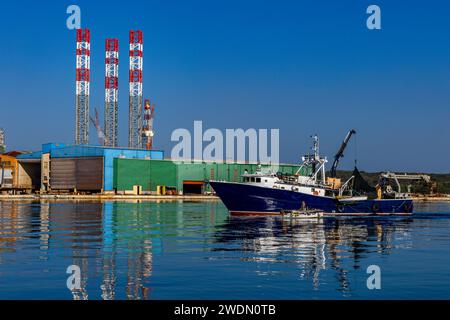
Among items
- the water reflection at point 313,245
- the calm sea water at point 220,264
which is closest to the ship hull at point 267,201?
the water reflection at point 313,245

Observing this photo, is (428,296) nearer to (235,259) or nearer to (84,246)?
(235,259)

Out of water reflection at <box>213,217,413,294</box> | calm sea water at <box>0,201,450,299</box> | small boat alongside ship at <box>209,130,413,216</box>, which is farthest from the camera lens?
small boat alongside ship at <box>209,130,413,216</box>

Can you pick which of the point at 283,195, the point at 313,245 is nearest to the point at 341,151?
the point at 283,195

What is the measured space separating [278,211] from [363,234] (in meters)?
29.3

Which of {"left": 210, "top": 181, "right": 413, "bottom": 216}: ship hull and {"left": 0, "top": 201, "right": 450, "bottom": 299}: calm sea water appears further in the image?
{"left": 210, "top": 181, "right": 413, "bottom": 216}: ship hull

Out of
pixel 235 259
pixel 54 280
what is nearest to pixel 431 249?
pixel 235 259

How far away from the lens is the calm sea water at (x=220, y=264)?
3003 centimetres

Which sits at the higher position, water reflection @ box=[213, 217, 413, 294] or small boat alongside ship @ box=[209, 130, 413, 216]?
small boat alongside ship @ box=[209, 130, 413, 216]

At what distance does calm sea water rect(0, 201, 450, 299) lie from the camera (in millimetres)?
30031

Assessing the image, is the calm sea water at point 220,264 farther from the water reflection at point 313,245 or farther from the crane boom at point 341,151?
the crane boom at point 341,151

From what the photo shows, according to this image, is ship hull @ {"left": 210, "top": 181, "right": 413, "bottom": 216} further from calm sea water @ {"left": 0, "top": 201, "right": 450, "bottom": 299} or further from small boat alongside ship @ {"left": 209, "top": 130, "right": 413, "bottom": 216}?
calm sea water @ {"left": 0, "top": 201, "right": 450, "bottom": 299}

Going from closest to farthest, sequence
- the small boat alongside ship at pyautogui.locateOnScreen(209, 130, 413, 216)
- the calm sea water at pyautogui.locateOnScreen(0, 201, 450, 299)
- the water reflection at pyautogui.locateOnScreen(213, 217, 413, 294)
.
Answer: the calm sea water at pyautogui.locateOnScreen(0, 201, 450, 299) < the water reflection at pyautogui.locateOnScreen(213, 217, 413, 294) < the small boat alongside ship at pyautogui.locateOnScreen(209, 130, 413, 216)

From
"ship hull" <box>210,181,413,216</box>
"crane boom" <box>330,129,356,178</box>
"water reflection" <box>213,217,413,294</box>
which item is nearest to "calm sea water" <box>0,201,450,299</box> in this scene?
"water reflection" <box>213,217,413,294</box>
